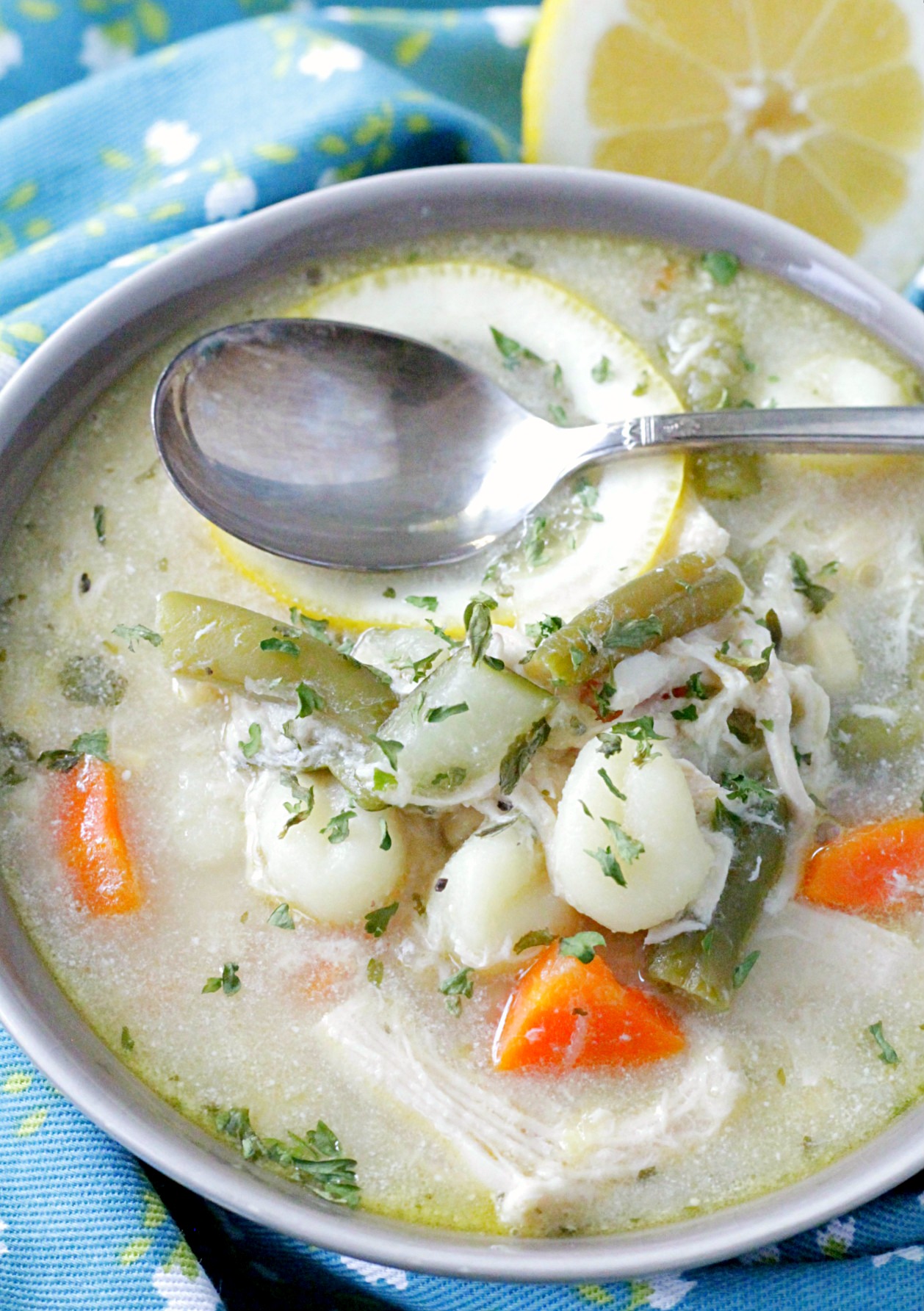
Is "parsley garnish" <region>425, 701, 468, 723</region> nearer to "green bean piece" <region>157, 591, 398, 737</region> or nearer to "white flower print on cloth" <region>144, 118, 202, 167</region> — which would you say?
"green bean piece" <region>157, 591, 398, 737</region>

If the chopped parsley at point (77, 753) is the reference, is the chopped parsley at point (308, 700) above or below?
above

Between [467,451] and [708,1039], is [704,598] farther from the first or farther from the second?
[708,1039]

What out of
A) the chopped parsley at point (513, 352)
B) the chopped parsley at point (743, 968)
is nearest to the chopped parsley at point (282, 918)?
the chopped parsley at point (743, 968)

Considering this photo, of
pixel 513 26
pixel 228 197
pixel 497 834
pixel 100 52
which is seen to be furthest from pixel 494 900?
pixel 100 52

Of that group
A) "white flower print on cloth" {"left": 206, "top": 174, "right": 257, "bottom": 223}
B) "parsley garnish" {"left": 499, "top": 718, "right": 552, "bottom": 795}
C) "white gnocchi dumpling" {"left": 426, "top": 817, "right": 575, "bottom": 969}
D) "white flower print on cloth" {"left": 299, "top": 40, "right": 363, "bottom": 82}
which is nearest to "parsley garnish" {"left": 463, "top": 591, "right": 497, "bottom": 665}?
"parsley garnish" {"left": 499, "top": 718, "right": 552, "bottom": 795}

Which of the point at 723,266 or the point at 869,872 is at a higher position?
the point at 723,266

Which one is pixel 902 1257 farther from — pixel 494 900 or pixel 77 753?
pixel 77 753

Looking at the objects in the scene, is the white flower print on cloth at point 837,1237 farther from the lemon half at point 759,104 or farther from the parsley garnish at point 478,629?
the lemon half at point 759,104
